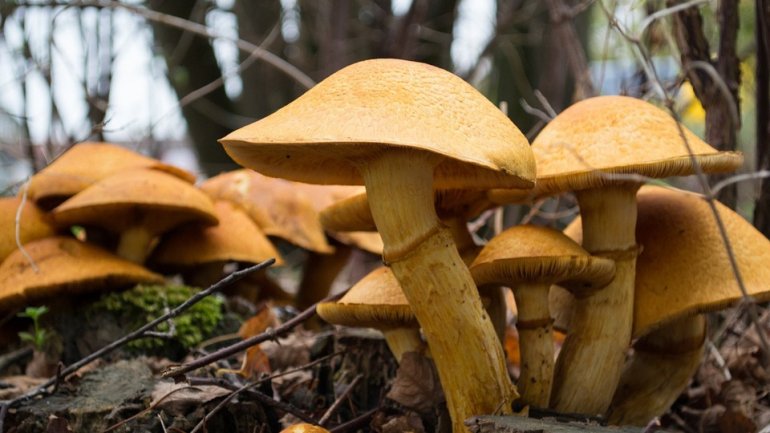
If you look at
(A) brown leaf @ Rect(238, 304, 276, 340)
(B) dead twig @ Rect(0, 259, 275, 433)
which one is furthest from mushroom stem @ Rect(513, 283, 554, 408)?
(A) brown leaf @ Rect(238, 304, 276, 340)

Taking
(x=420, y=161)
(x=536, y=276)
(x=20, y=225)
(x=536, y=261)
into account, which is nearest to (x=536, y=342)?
(x=536, y=276)

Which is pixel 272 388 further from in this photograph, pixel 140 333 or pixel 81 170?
pixel 81 170

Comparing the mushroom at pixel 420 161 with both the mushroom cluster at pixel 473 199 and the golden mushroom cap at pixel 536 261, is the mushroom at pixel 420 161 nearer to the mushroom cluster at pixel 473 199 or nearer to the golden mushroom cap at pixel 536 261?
the mushroom cluster at pixel 473 199

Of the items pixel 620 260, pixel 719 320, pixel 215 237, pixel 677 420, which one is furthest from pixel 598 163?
pixel 215 237

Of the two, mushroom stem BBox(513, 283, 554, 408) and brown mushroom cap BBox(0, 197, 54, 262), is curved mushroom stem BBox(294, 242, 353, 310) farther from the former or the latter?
mushroom stem BBox(513, 283, 554, 408)

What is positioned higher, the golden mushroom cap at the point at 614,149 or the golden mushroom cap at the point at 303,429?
the golden mushroom cap at the point at 614,149

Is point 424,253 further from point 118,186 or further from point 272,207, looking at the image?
point 272,207

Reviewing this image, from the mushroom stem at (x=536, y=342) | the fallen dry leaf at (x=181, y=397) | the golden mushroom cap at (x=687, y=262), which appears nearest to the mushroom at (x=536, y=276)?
the mushroom stem at (x=536, y=342)
